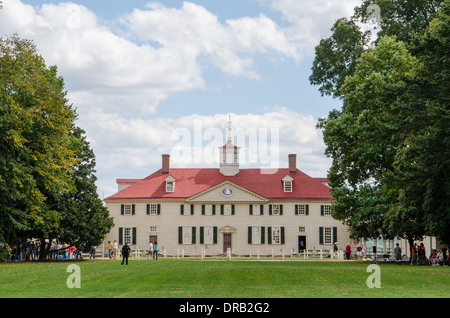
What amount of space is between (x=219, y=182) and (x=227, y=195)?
301 cm

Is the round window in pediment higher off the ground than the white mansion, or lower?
higher

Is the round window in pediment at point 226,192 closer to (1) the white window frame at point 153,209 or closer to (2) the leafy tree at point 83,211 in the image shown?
(1) the white window frame at point 153,209

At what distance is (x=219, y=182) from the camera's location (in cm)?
7381

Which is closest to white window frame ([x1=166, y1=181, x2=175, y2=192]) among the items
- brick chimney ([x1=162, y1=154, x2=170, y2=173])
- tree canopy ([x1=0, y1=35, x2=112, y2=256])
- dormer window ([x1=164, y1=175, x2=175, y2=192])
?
dormer window ([x1=164, y1=175, x2=175, y2=192])

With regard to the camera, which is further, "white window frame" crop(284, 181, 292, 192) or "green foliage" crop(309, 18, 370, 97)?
"white window frame" crop(284, 181, 292, 192)

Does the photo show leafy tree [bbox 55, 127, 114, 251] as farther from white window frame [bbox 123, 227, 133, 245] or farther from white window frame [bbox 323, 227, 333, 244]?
white window frame [bbox 323, 227, 333, 244]

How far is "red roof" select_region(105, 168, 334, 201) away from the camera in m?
71.8

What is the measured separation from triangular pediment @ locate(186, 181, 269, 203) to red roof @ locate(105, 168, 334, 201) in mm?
945

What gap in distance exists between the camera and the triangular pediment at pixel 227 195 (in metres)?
A: 71.0

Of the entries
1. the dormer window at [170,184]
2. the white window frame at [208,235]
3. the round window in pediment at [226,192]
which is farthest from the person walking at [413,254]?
the dormer window at [170,184]

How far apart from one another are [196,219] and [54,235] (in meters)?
28.0

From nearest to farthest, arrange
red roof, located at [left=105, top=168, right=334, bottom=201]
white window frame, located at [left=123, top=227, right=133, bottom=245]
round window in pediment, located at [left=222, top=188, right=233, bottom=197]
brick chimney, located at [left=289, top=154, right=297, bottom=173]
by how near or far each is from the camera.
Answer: white window frame, located at [left=123, top=227, right=133, bottom=245]
round window in pediment, located at [left=222, top=188, right=233, bottom=197]
red roof, located at [left=105, top=168, right=334, bottom=201]
brick chimney, located at [left=289, top=154, right=297, bottom=173]
